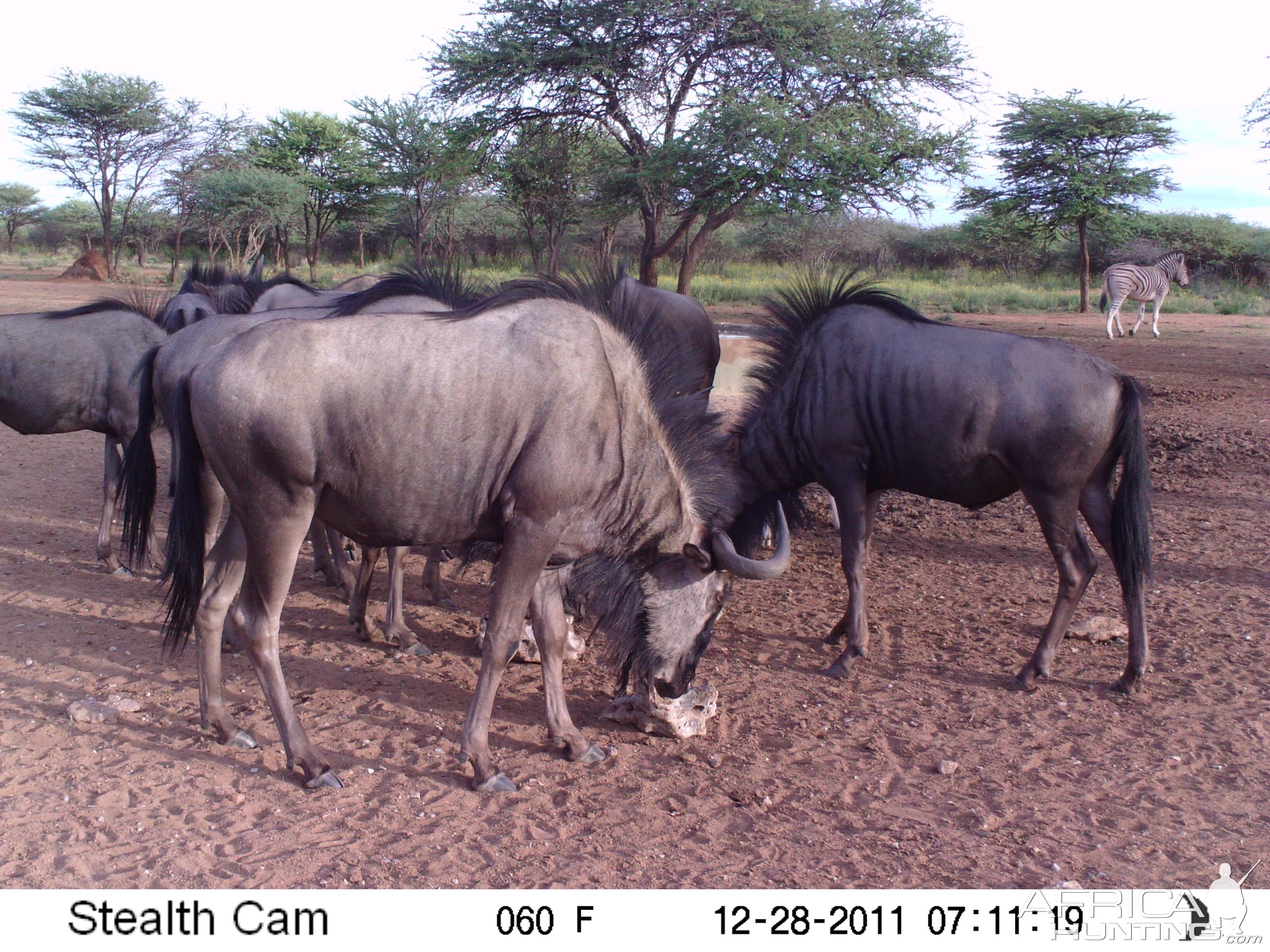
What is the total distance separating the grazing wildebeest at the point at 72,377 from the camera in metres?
6.22

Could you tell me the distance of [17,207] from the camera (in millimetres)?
50156

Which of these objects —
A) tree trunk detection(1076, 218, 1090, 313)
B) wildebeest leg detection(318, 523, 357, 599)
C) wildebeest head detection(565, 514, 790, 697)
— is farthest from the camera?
tree trunk detection(1076, 218, 1090, 313)

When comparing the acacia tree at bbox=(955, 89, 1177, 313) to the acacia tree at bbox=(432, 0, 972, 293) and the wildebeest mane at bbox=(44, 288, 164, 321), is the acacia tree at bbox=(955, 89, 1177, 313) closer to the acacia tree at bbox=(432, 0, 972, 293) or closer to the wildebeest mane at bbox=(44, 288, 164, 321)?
the acacia tree at bbox=(432, 0, 972, 293)

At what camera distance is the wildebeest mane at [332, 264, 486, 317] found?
4758mm

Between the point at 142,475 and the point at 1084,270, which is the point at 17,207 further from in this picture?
the point at 142,475

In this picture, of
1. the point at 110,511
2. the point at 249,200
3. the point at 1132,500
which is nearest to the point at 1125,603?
the point at 1132,500

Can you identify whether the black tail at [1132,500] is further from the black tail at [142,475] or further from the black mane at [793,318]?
the black tail at [142,475]

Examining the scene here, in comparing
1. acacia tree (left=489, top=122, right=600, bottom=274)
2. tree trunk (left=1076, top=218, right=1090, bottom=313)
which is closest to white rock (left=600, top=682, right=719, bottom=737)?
acacia tree (left=489, top=122, right=600, bottom=274)

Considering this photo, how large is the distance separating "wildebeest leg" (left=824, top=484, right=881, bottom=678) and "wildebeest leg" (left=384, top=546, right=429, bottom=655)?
2.20m

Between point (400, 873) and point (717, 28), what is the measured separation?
1507cm

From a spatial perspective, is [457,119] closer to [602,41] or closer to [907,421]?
[602,41]

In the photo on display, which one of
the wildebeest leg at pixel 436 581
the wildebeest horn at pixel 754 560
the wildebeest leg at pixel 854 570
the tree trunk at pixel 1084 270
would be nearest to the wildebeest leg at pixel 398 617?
the wildebeest leg at pixel 436 581

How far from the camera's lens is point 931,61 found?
15.6 m

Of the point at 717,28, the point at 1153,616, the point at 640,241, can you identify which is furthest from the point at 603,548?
the point at 640,241
